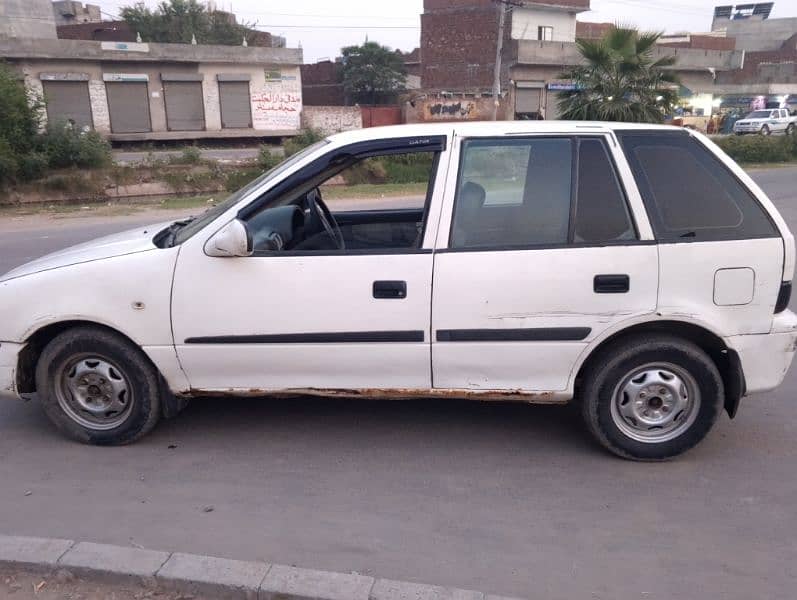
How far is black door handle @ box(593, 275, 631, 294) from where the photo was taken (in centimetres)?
369

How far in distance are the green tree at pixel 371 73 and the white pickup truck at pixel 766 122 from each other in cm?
2603

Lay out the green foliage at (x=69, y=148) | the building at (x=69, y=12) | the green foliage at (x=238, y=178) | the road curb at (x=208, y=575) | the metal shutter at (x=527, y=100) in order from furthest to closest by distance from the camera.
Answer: the building at (x=69, y=12) → the metal shutter at (x=527, y=100) → the green foliage at (x=238, y=178) → the green foliage at (x=69, y=148) → the road curb at (x=208, y=575)

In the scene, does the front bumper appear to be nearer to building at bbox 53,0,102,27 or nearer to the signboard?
the signboard

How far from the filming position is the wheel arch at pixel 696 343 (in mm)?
3797

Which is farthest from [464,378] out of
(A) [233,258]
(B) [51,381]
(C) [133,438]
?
(B) [51,381]

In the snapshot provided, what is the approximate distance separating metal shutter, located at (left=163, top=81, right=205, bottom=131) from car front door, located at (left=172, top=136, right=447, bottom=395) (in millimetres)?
38440

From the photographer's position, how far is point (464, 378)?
3879 mm

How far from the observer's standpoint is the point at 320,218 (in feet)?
15.5

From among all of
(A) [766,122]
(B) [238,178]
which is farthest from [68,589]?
(A) [766,122]

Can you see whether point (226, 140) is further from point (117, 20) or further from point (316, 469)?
point (316, 469)

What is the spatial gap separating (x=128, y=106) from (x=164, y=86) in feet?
7.55

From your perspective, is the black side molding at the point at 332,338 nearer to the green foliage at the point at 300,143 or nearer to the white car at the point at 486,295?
the white car at the point at 486,295

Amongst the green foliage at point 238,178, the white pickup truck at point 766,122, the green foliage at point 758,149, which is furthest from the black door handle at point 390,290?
the white pickup truck at point 766,122

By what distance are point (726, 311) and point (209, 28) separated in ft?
186
